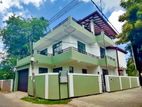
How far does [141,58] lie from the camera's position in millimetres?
9461

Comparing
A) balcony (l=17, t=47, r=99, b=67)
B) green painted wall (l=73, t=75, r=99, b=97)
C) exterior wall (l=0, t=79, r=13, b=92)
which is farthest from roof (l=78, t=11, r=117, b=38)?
exterior wall (l=0, t=79, r=13, b=92)

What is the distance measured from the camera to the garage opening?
68.8 ft

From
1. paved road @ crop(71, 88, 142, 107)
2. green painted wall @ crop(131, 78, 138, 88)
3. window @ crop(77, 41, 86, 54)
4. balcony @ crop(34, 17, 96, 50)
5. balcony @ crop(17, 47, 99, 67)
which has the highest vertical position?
balcony @ crop(34, 17, 96, 50)

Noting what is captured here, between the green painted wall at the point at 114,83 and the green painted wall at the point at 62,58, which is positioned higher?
the green painted wall at the point at 62,58

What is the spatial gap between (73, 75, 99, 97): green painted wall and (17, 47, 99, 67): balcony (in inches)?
131

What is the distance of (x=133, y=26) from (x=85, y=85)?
26.5 ft

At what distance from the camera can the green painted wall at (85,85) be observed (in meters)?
14.3

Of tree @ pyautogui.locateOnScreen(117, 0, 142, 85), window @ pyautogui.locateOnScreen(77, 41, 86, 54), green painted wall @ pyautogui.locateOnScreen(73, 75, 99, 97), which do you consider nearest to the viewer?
tree @ pyautogui.locateOnScreen(117, 0, 142, 85)

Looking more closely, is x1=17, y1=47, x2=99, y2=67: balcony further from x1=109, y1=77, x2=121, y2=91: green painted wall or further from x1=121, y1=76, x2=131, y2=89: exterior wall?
x1=121, y1=76, x2=131, y2=89: exterior wall

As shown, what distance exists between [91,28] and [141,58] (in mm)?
15734

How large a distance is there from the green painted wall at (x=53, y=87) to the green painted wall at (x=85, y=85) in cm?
173

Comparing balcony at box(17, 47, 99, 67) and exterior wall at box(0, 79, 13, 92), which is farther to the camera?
exterior wall at box(0, 79, 13, 92)

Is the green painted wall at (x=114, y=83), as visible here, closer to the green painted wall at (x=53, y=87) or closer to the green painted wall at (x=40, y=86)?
the green painted wall at (x=53, y=87)

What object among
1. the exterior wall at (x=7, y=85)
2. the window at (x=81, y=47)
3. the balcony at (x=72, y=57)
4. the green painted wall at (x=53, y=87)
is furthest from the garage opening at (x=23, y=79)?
the green painted wall at (x=53, y=87)
